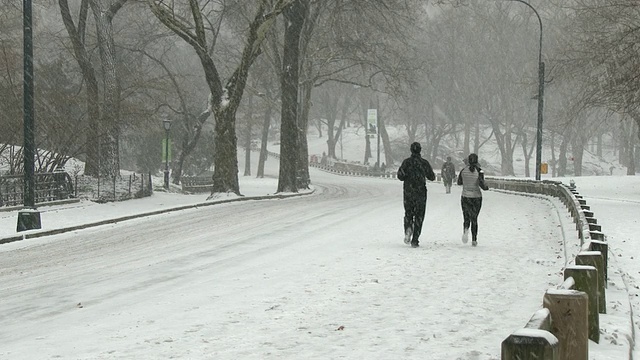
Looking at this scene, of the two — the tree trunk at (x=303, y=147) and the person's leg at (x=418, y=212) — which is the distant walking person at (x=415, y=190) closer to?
the person's leg at (x=418, y=212)

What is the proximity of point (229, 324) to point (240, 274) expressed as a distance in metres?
3.49

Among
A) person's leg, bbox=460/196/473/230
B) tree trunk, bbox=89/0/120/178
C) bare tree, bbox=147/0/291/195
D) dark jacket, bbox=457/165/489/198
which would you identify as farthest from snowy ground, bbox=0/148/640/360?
tree trunk, bbox=89/0/120/178

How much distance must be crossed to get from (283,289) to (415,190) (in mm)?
5544

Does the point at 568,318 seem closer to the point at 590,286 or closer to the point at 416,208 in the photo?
the point at 590,286

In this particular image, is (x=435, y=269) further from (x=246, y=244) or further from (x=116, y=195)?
(x=116, y=195)

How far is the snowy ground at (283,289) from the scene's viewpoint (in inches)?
284

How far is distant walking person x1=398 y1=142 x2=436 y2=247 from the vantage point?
49.4 feet

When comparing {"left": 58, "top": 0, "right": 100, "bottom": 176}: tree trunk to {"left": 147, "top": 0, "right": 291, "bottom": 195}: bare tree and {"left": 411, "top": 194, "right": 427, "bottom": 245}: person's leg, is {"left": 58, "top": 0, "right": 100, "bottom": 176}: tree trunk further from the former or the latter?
{"left": 411, "top": 194, "right": 427, "bottom": 245}: person's leg

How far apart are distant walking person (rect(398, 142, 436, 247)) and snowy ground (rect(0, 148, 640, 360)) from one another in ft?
1.32

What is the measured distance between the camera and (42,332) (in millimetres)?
7766

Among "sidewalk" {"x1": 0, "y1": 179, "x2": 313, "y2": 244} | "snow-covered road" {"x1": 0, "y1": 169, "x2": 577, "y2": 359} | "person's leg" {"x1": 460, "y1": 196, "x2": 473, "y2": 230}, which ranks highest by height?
"person's leg" {"x1": 460, "y1": 196, "x2": 473, "y2": 230}

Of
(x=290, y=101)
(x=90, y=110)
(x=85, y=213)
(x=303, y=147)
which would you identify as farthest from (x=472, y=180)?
(x=303, y=147)

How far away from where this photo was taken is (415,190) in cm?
1512

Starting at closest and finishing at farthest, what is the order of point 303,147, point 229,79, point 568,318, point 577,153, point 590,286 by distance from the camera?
point 568,318 → point 590,286 → point 229,79 → point 303,147 → point 577,153
